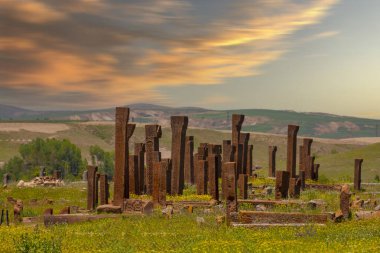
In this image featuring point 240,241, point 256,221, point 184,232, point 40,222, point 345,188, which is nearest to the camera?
point 240,241

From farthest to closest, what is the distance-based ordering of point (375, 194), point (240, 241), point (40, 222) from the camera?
point (375, 194), point (40, 222), point (240, 241)

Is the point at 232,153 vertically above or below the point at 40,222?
above

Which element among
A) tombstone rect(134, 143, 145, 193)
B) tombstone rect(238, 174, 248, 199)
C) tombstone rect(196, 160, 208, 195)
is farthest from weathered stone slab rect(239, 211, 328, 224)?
tombstone rect(134, 143, 145, 193)

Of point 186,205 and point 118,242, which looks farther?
point 186,205

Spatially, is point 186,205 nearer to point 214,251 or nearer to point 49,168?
point 214,251

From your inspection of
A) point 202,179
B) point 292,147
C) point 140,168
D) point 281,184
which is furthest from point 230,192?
point 292,147

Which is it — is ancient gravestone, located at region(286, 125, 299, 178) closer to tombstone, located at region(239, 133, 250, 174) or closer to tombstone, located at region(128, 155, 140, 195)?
tombstone, located at region(239, 133, 250, 174)

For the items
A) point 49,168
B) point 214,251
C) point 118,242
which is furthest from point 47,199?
point 49,168

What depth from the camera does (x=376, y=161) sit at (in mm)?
76812

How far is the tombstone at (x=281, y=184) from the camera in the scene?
37500 mm

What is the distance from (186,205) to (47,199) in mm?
15860

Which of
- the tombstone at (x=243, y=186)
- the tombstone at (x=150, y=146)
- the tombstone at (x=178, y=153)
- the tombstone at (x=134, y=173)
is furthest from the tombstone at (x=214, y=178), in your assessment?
the tombstone at (x=134, y=173)

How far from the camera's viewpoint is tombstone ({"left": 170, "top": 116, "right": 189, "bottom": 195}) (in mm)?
41375

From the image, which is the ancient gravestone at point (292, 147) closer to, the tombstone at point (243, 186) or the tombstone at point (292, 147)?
the tombstone at point (292, 147)
